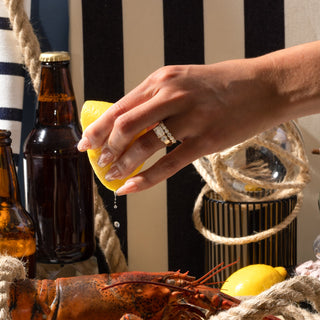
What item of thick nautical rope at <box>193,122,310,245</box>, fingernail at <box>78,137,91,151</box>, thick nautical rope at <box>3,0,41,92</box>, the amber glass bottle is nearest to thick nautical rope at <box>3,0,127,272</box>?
thick nautical rope at <box>3,0,41,92</box>

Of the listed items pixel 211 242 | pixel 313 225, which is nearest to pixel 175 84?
pixel 211 242

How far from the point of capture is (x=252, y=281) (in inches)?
40.9

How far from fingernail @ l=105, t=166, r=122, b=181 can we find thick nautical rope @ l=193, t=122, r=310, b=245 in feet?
1.41

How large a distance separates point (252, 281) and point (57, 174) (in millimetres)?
415

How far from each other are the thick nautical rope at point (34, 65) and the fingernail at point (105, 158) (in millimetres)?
437

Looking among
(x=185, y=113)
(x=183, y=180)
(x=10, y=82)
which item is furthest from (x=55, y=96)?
(x=183, y=180)

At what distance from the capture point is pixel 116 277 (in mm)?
831

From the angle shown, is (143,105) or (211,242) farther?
(211,242)

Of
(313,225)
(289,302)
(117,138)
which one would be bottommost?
(313,225)

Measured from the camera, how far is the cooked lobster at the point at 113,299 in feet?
2.60

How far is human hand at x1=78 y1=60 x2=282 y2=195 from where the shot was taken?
0.72m

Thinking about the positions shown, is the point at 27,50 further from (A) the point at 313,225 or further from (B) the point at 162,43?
(A) the point at 313,225

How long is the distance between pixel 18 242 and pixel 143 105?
1.30ft

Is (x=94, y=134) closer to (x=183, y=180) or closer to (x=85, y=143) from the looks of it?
(x=85, y=143)
